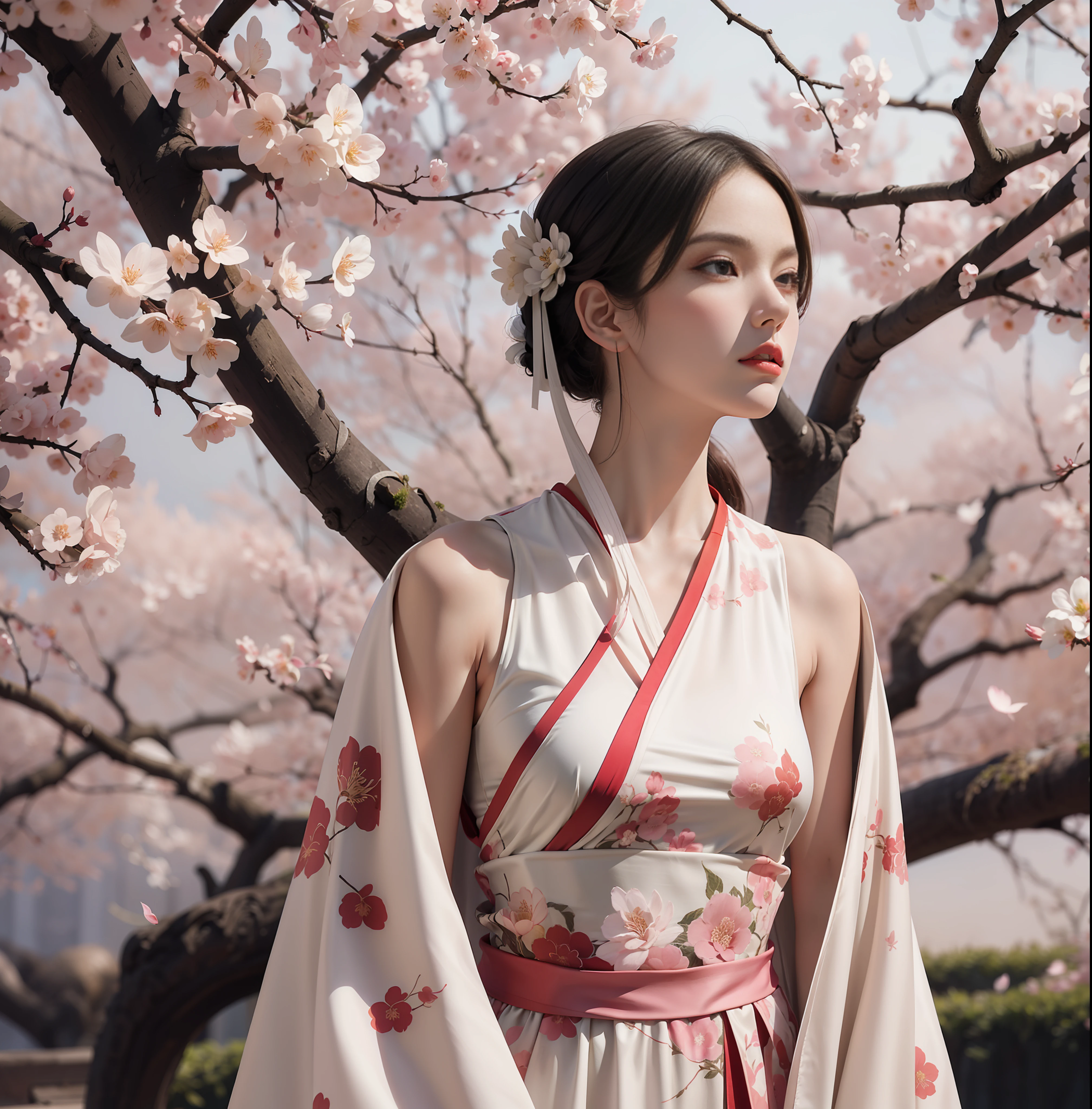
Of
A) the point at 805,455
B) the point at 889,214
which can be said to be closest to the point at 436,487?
the point at 889,214

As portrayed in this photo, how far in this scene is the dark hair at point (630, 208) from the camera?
1.34 meters

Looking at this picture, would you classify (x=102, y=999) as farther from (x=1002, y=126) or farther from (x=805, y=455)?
(x=1002, y=126)

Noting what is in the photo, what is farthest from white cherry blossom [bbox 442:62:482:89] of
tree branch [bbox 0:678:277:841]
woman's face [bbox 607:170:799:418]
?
tree branch [bbox 0:678:277:841]

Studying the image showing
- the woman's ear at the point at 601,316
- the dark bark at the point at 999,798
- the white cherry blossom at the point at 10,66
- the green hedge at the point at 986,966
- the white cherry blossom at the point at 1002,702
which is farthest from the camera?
the green hedge at the point at 986,966

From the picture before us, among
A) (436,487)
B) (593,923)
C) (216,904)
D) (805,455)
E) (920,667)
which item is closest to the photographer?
(593,923)

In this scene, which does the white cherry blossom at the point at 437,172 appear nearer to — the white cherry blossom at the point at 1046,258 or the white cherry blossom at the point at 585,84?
the white cherry blossom at the point at 585,84

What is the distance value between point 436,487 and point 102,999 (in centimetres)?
380

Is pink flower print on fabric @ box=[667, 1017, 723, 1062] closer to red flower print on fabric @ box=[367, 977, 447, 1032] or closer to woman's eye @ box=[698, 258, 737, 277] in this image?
red flower print on fabric @ box=[367, 977, 447, 1032]

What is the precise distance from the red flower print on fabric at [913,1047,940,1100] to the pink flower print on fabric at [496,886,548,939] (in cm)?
A: 48

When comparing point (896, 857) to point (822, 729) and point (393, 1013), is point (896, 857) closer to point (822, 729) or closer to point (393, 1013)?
point (822, 729)

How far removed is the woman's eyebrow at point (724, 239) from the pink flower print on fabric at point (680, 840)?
702mm

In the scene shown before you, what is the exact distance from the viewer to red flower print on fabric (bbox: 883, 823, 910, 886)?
1350 mm

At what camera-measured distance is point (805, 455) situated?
214 centimetres

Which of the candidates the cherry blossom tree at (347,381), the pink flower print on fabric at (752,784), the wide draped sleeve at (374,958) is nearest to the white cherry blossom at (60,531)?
the cherry blossom tree at (347,381)
